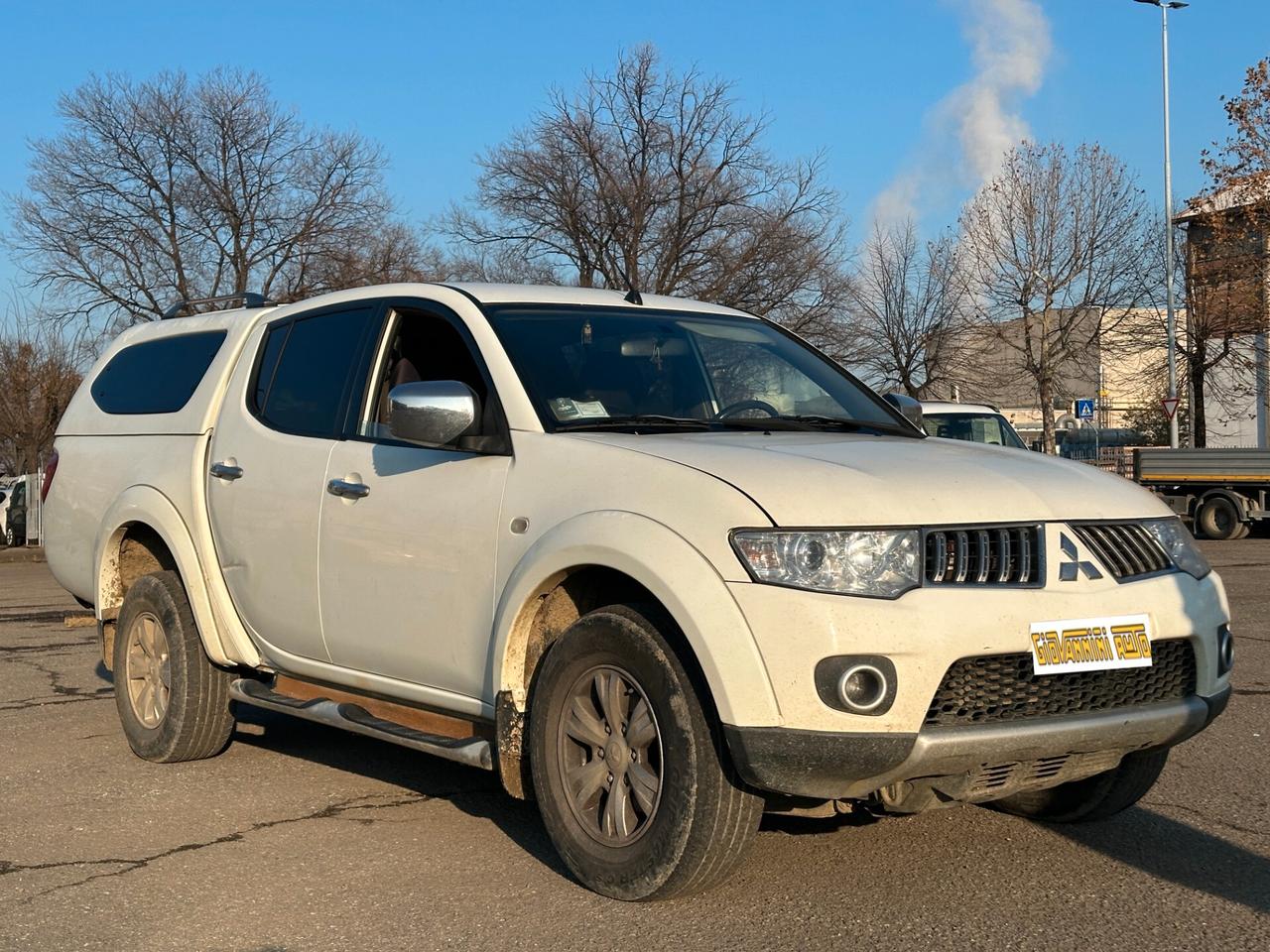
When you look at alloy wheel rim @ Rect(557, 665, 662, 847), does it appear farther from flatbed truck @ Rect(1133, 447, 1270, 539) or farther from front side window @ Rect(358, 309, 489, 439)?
flatbed truck @ Rect(1133, 447, 1270, 539)

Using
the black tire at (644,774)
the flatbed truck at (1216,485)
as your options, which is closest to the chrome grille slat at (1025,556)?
the black tire at (644,774)

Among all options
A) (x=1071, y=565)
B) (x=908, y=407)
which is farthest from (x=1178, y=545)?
(x=908, y=407)

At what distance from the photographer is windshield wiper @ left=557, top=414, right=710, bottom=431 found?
4.65 metres

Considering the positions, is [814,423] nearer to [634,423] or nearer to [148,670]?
[634,423]

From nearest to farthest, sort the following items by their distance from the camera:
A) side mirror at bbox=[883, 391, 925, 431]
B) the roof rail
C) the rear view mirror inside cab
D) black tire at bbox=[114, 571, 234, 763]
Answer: the rear view mirror inside cab
side mirror at bbox=[883, 391, 925, 431]
black tire at bbox=[114, 571, 234, 763]
the roof rail

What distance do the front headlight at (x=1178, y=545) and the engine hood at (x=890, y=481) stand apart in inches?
1.6

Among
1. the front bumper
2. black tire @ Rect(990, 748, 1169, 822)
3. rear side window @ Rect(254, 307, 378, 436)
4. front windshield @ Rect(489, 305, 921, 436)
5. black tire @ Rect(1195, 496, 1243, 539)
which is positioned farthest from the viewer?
black tire @ Rect(1195, 496, 1243, 539)

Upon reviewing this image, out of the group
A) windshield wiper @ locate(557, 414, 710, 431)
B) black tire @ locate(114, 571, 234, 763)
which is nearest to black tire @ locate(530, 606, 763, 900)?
windshield wiper @ locate(557, 414, 710, 431)

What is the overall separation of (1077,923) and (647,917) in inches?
45.9

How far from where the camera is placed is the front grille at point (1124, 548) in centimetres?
406

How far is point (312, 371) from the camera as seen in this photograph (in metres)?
5.82

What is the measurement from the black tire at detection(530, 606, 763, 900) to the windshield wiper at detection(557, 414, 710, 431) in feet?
2.29

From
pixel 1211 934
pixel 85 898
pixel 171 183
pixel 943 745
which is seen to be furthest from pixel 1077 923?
pixel 171 183

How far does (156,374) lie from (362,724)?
2551mm
